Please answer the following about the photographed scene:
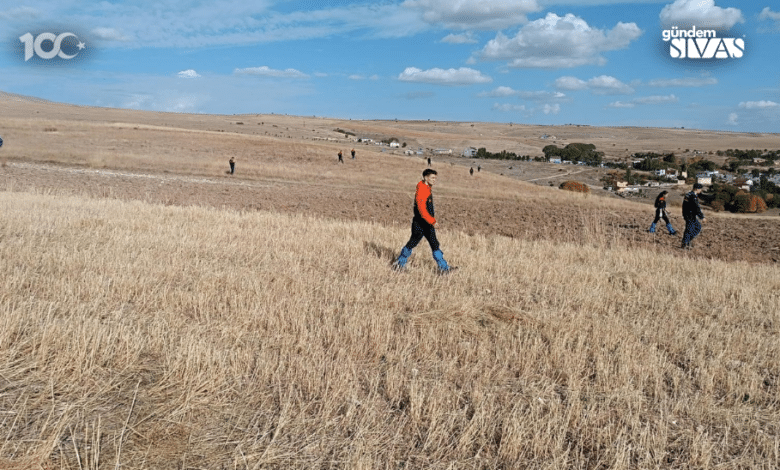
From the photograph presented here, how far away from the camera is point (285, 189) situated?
30766mm

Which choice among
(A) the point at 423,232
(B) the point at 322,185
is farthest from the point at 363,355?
(B) the point at 322,185

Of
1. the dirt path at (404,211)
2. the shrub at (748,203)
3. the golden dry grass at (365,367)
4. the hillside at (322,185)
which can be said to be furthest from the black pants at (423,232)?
the shrub at (748,203)

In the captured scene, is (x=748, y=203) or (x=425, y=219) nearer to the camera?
(x=425, y=219)

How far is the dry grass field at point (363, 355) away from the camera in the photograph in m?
3.93

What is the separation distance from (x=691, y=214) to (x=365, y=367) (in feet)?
44.1

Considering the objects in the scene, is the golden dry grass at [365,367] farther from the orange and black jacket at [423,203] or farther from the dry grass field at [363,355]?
the orange and black jacket at [423,203]

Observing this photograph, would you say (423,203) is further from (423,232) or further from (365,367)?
(365,367)

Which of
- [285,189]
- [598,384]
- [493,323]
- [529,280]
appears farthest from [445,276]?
[285,189]

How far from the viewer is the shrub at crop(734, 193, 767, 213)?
3341cm

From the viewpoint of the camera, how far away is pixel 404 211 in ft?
77.5

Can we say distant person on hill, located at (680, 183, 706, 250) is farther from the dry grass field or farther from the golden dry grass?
the golden dry grass

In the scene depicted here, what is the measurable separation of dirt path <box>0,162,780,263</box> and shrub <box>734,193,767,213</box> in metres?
9.04

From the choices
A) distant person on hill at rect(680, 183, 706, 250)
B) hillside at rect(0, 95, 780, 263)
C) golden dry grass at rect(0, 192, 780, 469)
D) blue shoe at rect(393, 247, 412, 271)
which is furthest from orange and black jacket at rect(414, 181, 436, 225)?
distant person on hill at rect(680, 183, 706, 250)

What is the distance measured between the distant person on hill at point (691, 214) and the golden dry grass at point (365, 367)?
612 cm
